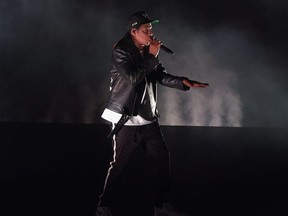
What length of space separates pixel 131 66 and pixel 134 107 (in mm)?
218

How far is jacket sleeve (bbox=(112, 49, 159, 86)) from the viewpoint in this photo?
1.85 metres

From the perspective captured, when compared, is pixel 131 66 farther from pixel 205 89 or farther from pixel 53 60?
pixel 53 60

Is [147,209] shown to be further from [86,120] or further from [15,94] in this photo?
[15,94]

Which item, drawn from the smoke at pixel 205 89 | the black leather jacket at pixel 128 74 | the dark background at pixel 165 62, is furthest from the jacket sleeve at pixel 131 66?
the smoke at pixel 205 89

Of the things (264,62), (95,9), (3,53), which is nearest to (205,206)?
(264,62)

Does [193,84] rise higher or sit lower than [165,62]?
lower

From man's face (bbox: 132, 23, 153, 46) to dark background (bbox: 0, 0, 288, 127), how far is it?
7922 millimetres

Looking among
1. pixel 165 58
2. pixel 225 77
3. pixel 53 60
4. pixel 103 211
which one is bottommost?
pixel 103 211

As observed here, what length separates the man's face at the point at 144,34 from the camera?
1970mm

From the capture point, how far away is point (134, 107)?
6.37 ft

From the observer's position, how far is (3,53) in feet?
34.3

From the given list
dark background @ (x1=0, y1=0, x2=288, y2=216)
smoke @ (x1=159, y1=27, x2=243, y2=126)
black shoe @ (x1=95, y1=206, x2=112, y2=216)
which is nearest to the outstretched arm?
black shoe @ (x1=95, y1=206, x2=112, y2=216)

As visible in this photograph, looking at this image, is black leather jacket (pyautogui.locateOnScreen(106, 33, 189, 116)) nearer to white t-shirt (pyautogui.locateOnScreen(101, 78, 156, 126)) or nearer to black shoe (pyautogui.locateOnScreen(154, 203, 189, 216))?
white t-shirt (pyautogui.locateOnScreen(101, 78, 156, 126))

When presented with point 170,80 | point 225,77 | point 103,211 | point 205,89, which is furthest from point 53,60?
point 103,211
